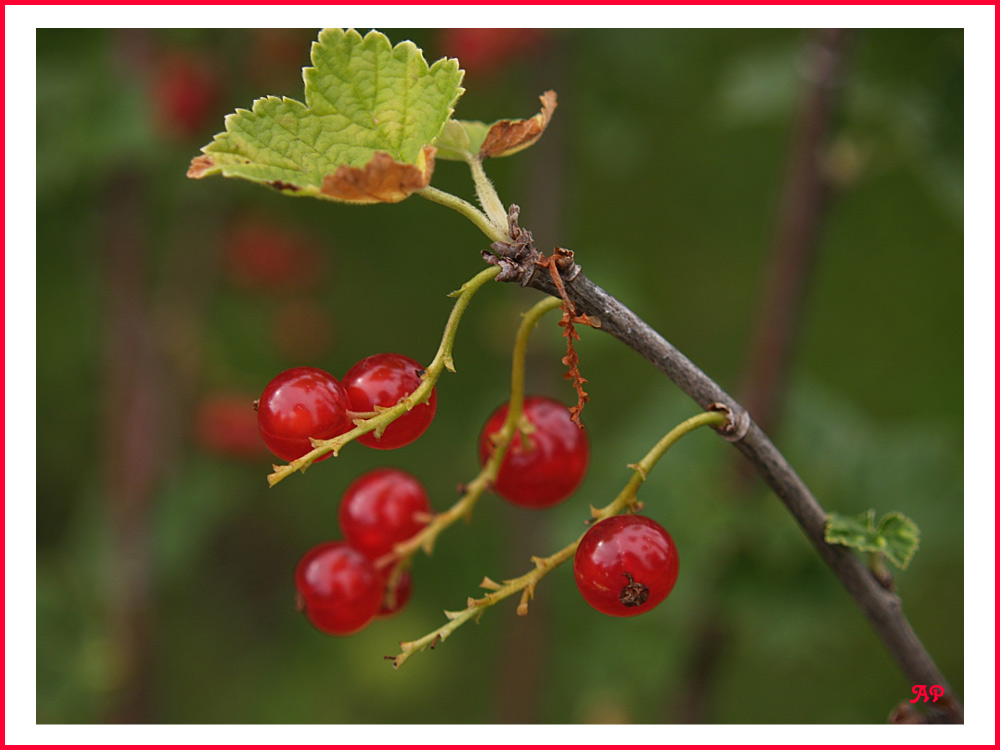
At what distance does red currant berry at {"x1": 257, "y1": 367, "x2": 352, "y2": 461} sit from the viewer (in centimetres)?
58

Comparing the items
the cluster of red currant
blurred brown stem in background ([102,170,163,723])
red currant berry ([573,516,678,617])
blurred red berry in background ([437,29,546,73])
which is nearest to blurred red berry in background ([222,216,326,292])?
blurred brown stem in background ([102,170,163,723])

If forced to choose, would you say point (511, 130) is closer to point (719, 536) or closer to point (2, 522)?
point (2, 522)

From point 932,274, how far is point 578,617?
1500 millimetres

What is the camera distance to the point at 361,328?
270cm

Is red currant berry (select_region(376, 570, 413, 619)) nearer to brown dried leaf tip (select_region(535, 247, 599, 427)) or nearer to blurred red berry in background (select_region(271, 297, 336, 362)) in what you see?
brown dried leaf tip (select_region(535, 247, 599, 427))

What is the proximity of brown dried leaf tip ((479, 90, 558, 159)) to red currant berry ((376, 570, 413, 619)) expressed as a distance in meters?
0.39

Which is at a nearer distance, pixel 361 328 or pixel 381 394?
pixel 381 394

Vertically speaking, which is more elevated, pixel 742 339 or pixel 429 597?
pixel 742 339

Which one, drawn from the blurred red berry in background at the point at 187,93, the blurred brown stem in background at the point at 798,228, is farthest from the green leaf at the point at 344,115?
the blurred red berry in background at the point at 187,93

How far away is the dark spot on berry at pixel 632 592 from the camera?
1.94 feet

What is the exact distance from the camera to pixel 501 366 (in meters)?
2.60

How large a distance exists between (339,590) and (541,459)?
21 centimetres

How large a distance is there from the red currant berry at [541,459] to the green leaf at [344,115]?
238 mm

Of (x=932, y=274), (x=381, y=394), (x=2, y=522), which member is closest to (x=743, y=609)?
(x=381, y=394)
